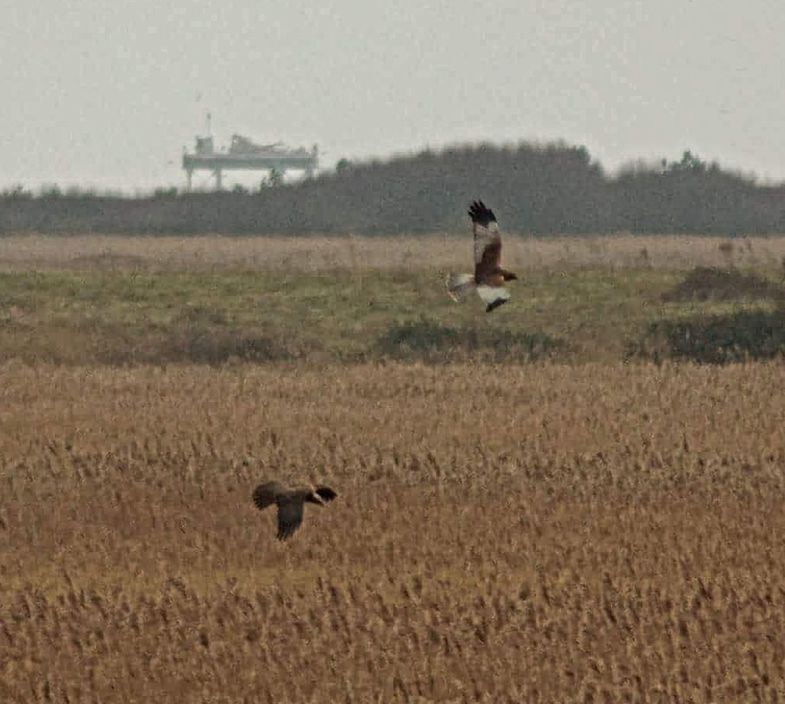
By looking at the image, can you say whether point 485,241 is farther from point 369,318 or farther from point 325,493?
point 369,318

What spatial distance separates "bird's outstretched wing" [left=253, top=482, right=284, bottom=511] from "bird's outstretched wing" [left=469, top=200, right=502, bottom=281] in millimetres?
1777

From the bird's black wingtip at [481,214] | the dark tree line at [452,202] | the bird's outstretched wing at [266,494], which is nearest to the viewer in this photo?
the bird's outstretched wing at [266,494]

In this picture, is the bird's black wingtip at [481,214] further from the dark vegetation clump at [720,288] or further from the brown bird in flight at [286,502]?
the dark vegetation clump at [720,288]

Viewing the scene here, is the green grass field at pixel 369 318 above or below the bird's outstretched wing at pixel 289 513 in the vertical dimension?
below

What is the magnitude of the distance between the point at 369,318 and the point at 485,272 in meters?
23.2

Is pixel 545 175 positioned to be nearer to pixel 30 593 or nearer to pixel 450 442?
pixel 450 442

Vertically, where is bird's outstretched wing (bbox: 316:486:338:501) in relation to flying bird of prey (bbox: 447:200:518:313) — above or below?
below

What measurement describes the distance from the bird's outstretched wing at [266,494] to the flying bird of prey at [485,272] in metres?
1.58

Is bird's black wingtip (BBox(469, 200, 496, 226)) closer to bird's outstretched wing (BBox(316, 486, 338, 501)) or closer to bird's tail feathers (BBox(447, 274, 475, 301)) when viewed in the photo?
bird's tail feathers (BBox(447, 274, 475, 301))

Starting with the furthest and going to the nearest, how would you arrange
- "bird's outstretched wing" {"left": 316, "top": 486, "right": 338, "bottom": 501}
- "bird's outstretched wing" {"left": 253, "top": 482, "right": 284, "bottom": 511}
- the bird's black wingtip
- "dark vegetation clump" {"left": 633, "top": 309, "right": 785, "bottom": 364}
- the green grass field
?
the green grass field → "dark vegetation clump" {"left": 633, "top": 309, "right": 785, "bottom": 364} → the bird's black wingtip → "bird's outstretched wing" {"left": 253, "top": 482, "right": 284, "bottom": 511} → "bird's outstretched wing" {"left": 316, "top": 486, "right": 338, "bottom": 501}

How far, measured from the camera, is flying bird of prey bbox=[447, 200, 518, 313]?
12406 millimetres

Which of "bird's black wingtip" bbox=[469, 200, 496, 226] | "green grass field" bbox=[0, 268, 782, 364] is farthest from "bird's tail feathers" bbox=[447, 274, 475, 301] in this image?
"green grass field" bbox=[0, 268, 782, 364]

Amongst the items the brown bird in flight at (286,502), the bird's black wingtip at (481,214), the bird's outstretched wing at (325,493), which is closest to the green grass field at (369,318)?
the bird's black wingtip at (481,214)

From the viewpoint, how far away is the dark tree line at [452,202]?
71.2 m
